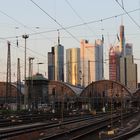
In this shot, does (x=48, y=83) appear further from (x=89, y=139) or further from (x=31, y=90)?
(x=89, y=139)

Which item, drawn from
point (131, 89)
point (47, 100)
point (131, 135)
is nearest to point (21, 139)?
point (131, 135)

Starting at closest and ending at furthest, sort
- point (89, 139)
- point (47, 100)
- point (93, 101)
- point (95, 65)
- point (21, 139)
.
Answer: point (21, 139) < point (89, 139) < point (95, 65) < point (47, 100) < point (93, 101)

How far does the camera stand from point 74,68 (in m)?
111

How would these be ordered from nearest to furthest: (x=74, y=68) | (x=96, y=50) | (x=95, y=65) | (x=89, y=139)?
(x=89, y=139) < (x=96, y=50) < (x=95, y=65) < (x=74, y=68)

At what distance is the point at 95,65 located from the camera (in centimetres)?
8919

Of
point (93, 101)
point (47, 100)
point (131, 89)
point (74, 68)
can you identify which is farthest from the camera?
point (131, 89)

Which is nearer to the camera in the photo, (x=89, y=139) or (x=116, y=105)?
(x=89, y=139)

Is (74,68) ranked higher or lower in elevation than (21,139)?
higher

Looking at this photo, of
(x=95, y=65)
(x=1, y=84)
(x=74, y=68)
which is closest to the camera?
(x=95, y=65)

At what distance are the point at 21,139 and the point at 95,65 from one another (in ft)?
202

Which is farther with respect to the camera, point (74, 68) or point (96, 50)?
point (74, 68)

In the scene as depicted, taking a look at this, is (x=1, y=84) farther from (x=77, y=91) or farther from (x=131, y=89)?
(x=131, y=89)

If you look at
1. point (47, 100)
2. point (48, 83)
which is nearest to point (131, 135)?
point (47, 100)

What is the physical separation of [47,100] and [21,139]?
11623 cm
